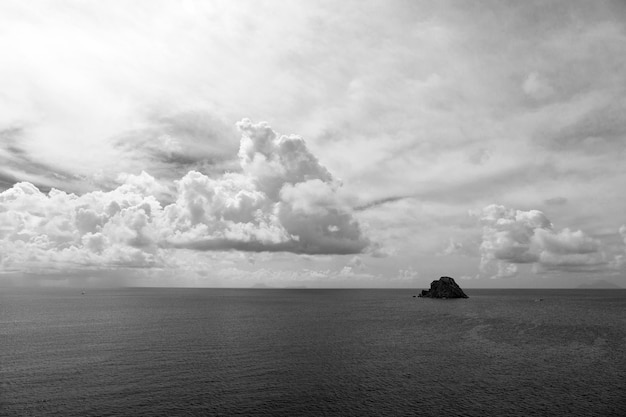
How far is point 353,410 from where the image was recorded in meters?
62.6

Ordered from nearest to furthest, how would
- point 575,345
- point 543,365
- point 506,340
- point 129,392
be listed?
point 129,392 → point 543,365 → point 575,345 → point 506,340

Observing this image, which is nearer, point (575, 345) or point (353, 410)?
Result: point (353, 410)

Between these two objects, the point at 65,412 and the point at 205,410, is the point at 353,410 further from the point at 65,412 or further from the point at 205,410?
the point at 65,412

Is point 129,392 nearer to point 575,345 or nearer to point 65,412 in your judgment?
point 65,412

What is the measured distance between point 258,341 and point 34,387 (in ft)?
196

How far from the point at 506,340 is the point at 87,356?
393 ft

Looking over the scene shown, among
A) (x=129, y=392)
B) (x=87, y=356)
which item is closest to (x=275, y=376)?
(x=129, y=392)

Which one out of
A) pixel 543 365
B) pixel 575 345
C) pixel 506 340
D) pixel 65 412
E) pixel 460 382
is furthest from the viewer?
pixel 506 340

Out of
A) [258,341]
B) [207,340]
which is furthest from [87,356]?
[258,341]

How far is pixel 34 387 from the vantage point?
70812 mm

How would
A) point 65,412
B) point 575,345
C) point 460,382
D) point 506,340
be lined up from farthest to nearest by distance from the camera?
point 506,340
point 575,345
point 460,382
point 65,412

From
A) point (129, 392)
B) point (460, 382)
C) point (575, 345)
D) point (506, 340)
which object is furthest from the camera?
point (506, 340)

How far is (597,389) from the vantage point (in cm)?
7319

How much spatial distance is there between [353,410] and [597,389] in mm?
47343
